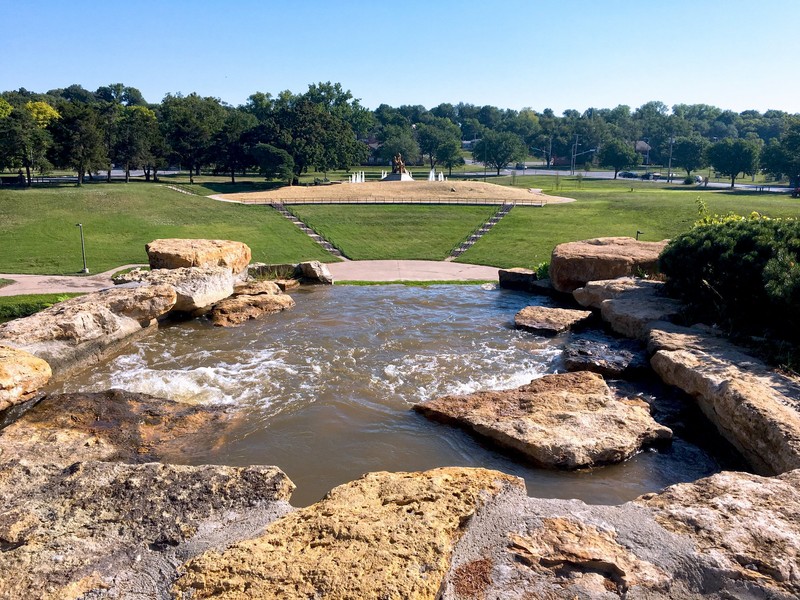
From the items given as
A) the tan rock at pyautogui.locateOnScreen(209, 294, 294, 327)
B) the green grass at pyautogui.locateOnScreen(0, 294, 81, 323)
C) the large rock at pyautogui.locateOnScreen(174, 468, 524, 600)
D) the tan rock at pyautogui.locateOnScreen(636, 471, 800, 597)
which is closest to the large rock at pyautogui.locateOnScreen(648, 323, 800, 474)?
the tan rock at pyautogui.locateOnScreen(636, 471, 800, 597)

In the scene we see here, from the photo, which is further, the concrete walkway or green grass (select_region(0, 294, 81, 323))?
the concrete walkway

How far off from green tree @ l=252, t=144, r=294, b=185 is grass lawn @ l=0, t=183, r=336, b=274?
993cm

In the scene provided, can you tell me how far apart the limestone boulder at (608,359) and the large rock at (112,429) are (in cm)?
797

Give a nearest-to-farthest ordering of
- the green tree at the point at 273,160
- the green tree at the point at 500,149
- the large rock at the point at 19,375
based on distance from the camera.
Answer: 1. the large rock at the point at 19,375
2. the green tree at the point at 273,160
3. the green tree at the point at 500,149

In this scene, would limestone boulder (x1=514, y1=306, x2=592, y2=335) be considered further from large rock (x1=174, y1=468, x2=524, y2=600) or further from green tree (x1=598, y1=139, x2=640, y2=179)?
green tree (x1=598, y1=139, x2=640, y2=179)

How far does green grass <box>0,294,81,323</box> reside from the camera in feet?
66.3

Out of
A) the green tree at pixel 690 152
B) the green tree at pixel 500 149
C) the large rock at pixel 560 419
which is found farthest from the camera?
the green tree at pixel 500 149

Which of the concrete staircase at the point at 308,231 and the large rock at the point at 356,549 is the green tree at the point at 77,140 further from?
the large rock at the point at 356,549

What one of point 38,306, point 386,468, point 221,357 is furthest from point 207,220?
point 386,468

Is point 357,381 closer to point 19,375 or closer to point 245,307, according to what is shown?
point 19,375

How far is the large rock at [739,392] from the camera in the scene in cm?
927

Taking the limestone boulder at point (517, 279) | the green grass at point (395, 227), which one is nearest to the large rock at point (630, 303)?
the limestone boulder at point (517, 279)

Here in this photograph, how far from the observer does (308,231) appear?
38.9 m

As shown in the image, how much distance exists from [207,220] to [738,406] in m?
36.5
